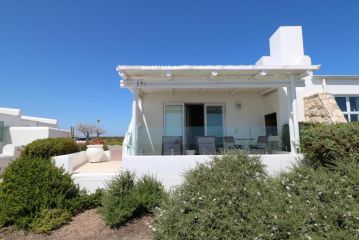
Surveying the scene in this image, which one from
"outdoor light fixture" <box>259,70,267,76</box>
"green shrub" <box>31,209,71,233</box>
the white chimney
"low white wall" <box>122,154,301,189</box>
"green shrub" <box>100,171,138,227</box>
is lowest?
"green shrub" <box>31,209,71,233</box>

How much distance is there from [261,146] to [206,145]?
1958 millimetres

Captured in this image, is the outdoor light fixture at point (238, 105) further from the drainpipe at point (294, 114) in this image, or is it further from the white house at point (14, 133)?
the white house at point (14, 133)

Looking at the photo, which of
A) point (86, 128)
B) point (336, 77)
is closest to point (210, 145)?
point (336, 77)

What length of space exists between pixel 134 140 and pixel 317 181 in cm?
547

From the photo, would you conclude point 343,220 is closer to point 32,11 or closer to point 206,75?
point 206,75

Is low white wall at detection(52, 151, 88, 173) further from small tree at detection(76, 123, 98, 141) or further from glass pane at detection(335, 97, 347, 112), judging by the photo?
small tree at detection(76, 123, 98, 141)

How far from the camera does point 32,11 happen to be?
9.16m

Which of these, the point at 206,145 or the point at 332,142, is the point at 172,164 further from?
the point at 332,142

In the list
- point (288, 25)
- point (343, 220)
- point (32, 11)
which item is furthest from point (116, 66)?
point (288, 25)

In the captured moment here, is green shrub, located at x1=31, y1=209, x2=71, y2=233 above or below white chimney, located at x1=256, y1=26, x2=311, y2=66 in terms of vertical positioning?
below

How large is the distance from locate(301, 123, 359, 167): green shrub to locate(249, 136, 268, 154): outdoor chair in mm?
1376

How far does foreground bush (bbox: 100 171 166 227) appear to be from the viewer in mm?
5355

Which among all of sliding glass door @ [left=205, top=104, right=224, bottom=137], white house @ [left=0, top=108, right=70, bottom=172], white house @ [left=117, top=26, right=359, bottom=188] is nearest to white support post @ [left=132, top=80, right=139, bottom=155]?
white house @ [left=117, top=26, right=359, bottom=188]

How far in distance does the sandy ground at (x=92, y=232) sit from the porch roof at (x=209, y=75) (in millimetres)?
4655
